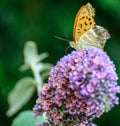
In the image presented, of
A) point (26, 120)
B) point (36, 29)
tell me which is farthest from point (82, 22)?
point (36, 29)

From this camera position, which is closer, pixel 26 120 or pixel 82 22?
pixel 82 22

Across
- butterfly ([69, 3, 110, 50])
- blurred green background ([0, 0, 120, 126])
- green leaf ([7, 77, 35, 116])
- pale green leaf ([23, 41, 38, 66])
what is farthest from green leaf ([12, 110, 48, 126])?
blurred green background ([0, 0, 120, 126])

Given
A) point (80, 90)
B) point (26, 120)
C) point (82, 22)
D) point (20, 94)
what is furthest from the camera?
point (20, 94)

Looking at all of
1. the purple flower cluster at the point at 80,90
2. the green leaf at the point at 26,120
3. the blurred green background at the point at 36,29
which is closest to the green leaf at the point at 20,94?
the green leaf at the point at 26,120

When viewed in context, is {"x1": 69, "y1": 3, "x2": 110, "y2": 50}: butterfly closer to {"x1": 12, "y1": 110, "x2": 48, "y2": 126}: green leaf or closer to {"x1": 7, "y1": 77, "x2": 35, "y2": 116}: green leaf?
{"x1": 12, "y1": 110, "x2": 48, "y2": 126}: green leaf

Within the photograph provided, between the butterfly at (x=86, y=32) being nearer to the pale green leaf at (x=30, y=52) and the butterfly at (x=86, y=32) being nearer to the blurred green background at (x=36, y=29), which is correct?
the pale green leaf at (x=30, y=52)

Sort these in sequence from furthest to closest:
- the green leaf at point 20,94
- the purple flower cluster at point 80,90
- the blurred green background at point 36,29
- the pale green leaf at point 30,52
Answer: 1. the blurred green background at point 36,29
2. the pale green leaf at point 30,52
3. the green leaf at point 20,94
4. the purple flower cluster at point 80,90

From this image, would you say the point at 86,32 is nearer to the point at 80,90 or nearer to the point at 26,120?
the point at 80,90

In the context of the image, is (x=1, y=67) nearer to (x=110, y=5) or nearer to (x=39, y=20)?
(x=39, y=20)
